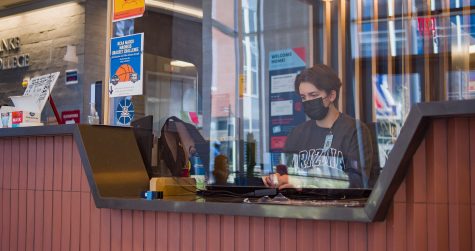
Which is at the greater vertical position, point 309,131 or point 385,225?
point 309,131

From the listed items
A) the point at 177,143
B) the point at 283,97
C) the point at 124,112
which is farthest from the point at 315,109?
the point at 124,112

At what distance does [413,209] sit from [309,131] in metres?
1.52

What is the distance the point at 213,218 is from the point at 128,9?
1.81 meters

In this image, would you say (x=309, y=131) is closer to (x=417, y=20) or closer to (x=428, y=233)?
(x=417, y=20)

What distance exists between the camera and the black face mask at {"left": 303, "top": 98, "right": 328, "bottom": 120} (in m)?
3.31

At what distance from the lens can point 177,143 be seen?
10.6ft

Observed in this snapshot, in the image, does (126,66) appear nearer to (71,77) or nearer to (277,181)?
(277,181)

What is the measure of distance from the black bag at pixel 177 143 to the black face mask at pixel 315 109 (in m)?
0.66

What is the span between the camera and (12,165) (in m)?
3.07


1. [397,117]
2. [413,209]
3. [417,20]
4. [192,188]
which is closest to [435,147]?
[413,209]

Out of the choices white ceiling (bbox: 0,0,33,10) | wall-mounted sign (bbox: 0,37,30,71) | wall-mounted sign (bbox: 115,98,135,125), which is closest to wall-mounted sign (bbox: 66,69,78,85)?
wall-mounted sign (bbox: 0,37,30,71)

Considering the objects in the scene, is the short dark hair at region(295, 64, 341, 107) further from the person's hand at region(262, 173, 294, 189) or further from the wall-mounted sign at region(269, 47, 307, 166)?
the person's hand at region(262, 173, 294, 189)

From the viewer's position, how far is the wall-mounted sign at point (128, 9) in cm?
359

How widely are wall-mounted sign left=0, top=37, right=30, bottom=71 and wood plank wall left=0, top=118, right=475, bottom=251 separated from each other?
3439 mm
